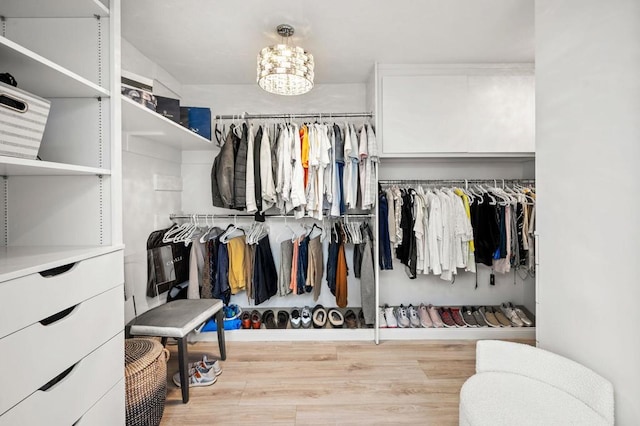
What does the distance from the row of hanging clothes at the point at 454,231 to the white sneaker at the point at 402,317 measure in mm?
453

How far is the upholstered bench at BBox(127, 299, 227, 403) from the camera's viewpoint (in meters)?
1.90

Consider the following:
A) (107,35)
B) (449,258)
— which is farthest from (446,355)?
(107,35)

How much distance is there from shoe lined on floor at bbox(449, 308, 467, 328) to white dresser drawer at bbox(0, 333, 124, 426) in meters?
2.59

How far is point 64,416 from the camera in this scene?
1109 mm

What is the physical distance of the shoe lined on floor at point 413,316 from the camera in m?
2.87

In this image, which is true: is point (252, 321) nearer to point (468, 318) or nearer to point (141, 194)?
point (141, 194)

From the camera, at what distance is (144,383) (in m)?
1.61

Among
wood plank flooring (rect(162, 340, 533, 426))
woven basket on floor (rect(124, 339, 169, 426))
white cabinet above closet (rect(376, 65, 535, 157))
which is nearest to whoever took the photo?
woven basket on floor (rect(124, 339, 169, 426))

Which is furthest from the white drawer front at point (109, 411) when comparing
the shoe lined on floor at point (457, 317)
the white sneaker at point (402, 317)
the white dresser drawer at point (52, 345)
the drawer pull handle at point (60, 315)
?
the shoe lined on floor at point (457, 317)

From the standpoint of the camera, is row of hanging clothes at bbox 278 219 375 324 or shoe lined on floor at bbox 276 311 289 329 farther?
shoe lined on floor at bbox 276 311 289 329

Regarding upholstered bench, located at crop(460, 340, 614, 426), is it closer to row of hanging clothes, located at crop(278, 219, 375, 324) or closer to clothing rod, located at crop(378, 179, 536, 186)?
row of hanging clothes, located at crop(278, 219, 375, 324)

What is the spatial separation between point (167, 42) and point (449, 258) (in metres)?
2.78

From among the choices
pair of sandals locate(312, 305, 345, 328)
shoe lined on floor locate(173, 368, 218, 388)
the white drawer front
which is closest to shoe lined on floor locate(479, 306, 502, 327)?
pair of sandals locate(312, 305, 345, 328)

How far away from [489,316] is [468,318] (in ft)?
0.70
